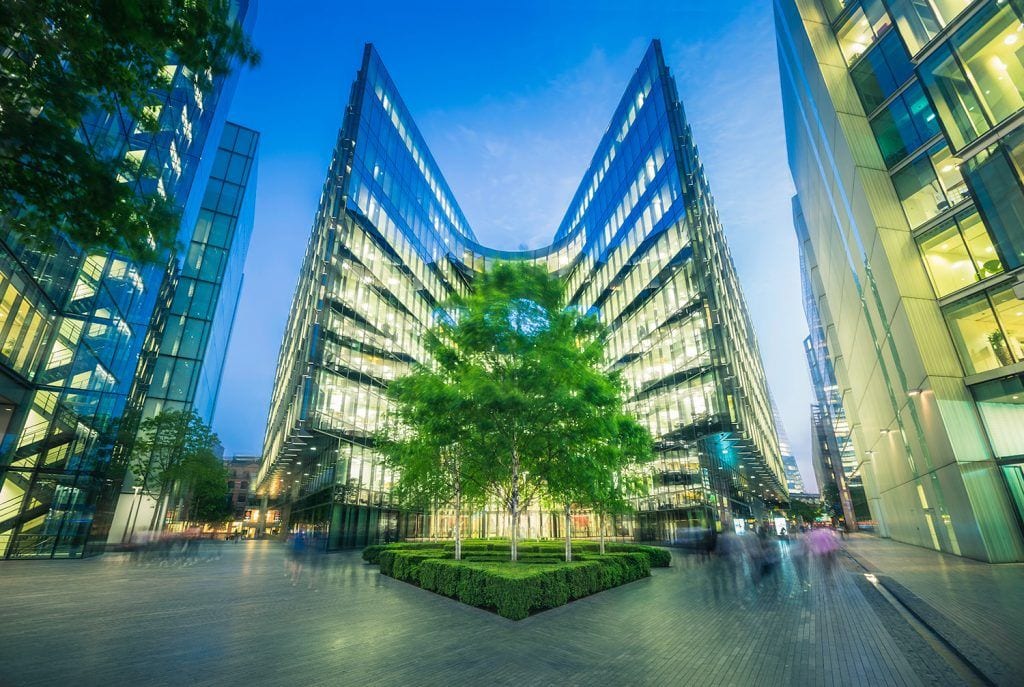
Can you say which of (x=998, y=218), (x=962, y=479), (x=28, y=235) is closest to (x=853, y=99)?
(x=998, y=218)

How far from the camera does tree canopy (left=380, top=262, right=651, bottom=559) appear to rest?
52.3 ft

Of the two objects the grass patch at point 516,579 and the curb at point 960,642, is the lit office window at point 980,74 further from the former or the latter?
the grass patch at point 516,579

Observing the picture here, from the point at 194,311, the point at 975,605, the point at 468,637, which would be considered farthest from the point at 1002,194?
the point at 194,311

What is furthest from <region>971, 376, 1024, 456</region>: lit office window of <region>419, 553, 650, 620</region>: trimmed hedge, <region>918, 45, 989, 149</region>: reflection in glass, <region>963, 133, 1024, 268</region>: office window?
<region>419, 553, 650, 620</region>: trimmed hedge

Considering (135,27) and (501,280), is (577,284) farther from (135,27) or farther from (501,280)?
Answer: (135,27)

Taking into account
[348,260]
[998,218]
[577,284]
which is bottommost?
[998,218]

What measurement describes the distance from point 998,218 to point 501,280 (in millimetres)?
17702

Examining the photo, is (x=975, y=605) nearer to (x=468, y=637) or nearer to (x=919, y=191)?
(x=468, y=637)

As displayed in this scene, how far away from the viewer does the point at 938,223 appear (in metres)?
20.1

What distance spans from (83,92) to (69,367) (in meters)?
23.6

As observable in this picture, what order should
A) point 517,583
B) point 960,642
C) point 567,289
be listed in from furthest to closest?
point 567,289 → point 517,583 → point 960,642

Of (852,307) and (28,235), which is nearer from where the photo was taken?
(28,235)

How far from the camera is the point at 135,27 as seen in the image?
624cm

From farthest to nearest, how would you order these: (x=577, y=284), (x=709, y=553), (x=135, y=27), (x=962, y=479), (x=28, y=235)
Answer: (x=577, y=284) < (x=709, y=553) < (x=962, y=479) < (x=28, y=235) < (x=135, y=27)
